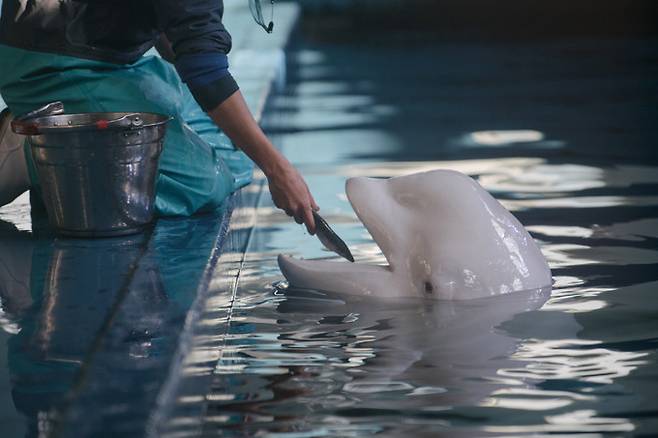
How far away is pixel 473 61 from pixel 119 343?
1050 centimetres

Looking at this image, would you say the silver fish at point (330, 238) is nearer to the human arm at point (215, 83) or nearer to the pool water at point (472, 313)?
the pool water at point (472, 313)

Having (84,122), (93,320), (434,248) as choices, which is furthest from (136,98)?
(93,320)

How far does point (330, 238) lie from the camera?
464cm

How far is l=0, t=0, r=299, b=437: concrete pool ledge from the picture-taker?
2.81 metres

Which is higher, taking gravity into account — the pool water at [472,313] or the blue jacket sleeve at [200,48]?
the blue jacket sleeve at [200,48]

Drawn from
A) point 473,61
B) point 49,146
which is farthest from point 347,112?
point 49,146

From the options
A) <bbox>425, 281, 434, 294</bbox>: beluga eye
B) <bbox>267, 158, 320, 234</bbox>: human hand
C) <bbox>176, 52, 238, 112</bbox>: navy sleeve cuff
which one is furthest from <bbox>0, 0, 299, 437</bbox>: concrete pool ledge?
<bbox>425, 281, 434, 294</bbox>: beluga eye

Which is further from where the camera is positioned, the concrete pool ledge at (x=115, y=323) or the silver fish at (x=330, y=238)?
the silver fish at (x=330, y=238)

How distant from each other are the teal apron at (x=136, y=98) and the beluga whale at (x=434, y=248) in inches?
22.0

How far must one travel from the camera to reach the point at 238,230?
17.0ft

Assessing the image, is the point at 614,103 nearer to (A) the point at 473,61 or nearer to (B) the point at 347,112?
(B) the point at 347,112

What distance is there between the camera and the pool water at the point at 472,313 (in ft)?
10.8

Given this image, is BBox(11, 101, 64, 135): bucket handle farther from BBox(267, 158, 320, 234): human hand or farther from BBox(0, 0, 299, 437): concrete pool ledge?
BBox(267, 158, 320, 234): human hand

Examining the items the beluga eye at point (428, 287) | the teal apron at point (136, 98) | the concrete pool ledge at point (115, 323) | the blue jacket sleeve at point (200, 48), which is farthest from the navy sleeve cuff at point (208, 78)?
the beluga eye at point (428, 287)
